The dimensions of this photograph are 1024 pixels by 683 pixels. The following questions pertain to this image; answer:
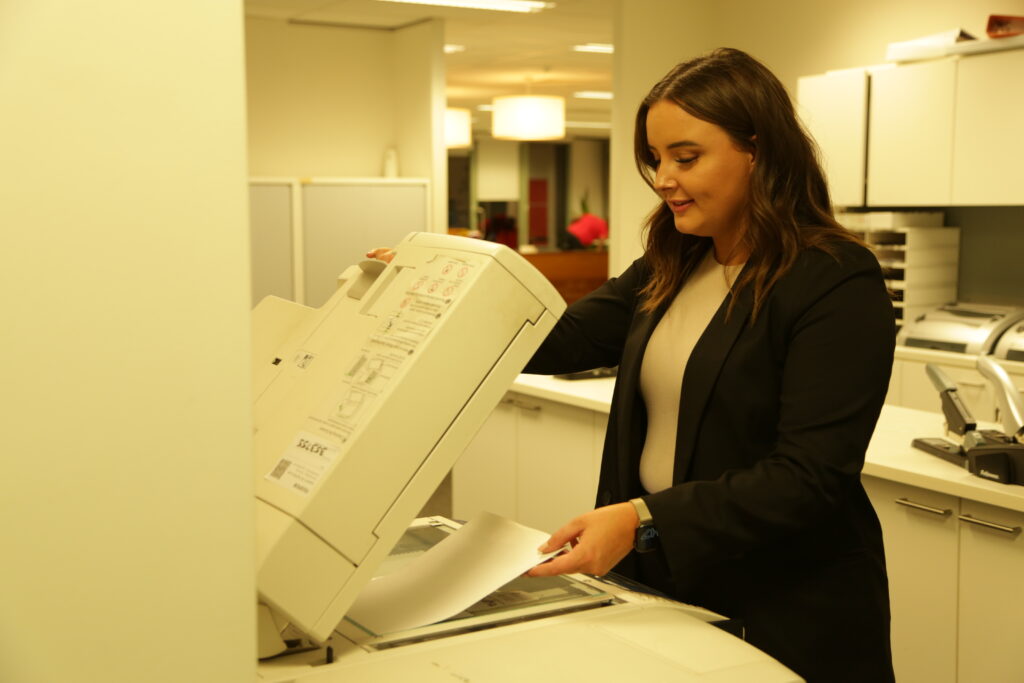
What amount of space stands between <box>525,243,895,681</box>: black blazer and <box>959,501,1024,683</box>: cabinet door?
35.6 inches

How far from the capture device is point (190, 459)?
66cm

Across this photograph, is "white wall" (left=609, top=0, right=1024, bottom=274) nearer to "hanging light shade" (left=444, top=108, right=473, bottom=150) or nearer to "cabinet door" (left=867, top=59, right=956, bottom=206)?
"cabinet door" (left=867, top=59, right=956, bottom=206)

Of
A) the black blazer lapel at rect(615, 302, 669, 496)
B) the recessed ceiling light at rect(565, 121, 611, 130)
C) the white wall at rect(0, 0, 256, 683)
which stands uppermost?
the recessed ceiling light at rect(565, 121, 611, 130)

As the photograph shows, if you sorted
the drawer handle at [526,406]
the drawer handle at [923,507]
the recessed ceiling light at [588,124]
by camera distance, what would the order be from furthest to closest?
the recessed ceiling light at [588,124], the drawer handle at [526,406], the drawer handle at [923,507]

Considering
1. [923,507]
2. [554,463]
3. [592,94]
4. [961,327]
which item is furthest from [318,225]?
[592,94]

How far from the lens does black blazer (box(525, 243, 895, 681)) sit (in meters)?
1.22

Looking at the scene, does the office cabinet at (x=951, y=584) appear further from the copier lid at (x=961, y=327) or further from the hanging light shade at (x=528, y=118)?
the hanging light shade at (x=528, y=118)

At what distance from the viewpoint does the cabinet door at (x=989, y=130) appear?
3.90 m

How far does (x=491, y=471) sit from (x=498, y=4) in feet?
10.1

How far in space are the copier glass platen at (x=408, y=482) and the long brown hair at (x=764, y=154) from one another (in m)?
0.38

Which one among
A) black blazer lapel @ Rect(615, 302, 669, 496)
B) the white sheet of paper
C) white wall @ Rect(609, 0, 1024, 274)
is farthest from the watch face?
white wall @ Rect(609, 0, 1024, 274)

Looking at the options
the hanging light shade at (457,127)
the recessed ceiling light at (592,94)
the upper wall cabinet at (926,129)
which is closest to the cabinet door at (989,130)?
the upper wall cabinet at (926,129)

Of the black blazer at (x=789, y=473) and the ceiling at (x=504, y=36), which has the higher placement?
the ceiling at (x=504, y=36)

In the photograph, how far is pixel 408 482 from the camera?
101 cm
